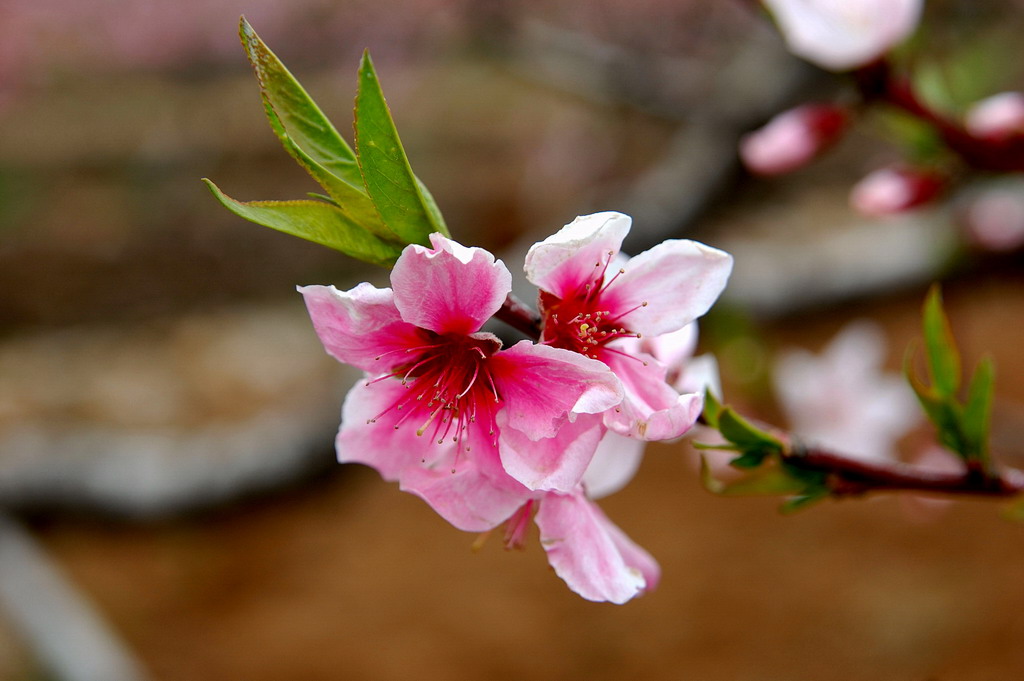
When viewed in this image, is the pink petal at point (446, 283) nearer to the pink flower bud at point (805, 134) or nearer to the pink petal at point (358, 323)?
the pink petal at point (358, 323)

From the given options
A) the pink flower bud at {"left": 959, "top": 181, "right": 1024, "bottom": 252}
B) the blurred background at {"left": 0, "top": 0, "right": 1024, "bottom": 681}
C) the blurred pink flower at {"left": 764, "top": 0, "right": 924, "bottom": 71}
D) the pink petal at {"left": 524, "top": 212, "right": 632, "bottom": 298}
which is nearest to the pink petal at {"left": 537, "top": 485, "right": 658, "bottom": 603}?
the pink petal at {"left": 524, "top": 212, "right": 632, "bottom": 298}

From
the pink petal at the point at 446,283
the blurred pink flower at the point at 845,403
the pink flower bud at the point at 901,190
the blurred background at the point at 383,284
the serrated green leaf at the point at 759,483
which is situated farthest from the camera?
the blurred background at the point at 383,284

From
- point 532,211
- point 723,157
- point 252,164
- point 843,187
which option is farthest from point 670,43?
point 723,157

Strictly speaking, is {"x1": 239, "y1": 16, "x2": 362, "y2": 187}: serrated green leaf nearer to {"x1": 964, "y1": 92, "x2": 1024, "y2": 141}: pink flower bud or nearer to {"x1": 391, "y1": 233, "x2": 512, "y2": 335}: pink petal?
{"x1": 391, "y1": 233, "x2": 512, "y2": 335}: pink petal

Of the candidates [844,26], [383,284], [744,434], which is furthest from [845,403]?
[383,284]

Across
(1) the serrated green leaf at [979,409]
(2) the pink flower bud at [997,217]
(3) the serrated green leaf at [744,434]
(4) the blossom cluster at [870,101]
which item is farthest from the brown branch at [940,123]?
(2) the pink flower bud at [997,217]

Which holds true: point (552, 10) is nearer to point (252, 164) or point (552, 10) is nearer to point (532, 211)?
point (532, 211)

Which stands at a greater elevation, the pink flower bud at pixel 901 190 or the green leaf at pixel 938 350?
the green leaf at pixel 938 350
